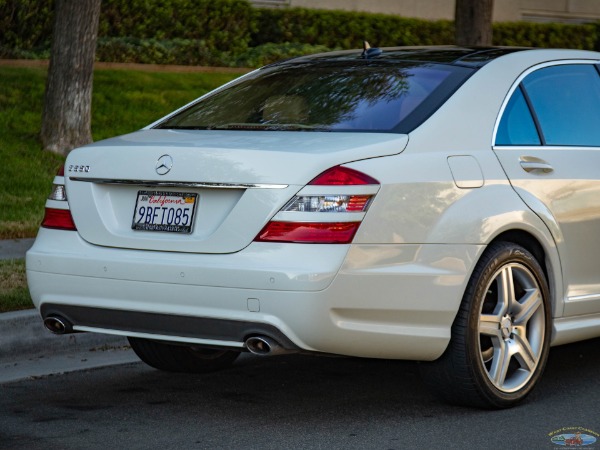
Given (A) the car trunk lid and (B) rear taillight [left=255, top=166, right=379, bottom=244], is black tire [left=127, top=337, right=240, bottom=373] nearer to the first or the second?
(A) the car trunk lid

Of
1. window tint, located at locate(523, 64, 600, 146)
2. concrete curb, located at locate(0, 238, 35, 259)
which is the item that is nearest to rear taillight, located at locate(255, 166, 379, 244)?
window tint, located at locate(523, 64, 600, 146)

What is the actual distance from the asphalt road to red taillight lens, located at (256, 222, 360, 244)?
0.83 metres

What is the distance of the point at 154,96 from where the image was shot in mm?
14977

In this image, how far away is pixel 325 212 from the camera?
4.80 m

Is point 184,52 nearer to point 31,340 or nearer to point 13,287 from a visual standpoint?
point 13,287

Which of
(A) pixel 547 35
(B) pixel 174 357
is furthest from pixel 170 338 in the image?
(A) pixel 547 35

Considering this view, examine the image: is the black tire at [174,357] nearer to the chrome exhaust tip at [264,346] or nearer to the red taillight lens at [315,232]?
the chrome exhaust tip at [264,346]

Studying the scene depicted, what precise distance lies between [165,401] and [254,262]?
4.14 ft

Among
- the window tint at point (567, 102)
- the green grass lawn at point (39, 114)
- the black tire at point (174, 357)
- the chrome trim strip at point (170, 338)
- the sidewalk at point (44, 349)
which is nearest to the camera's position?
the chrome trim strip at point (170, 338)

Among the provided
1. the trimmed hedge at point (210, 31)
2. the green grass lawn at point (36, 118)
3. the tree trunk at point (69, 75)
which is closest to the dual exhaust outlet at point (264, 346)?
the green grass lawn at point (36, 118)

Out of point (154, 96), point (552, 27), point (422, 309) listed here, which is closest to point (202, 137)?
point (422, 309)

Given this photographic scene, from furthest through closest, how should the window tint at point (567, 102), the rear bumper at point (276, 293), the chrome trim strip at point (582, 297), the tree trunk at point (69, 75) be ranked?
1. the tree trunk at point (69, 75)
2. the window tint at point (567, 102)
3. the chrome trim strip at point (582, 297)
4. the rear bumper at point (276, 293)

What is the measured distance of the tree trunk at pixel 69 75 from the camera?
12.2 metres

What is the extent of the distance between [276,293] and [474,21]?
350 inches
